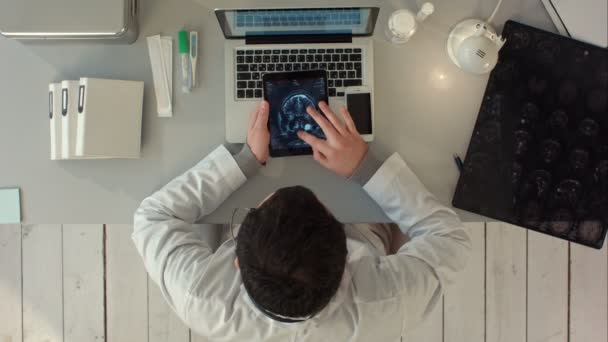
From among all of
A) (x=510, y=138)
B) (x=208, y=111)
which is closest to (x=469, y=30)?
(x=510, y=138)

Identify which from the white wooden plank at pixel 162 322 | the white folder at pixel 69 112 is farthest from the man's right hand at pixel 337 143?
the white wooden plank at pixel 162 322

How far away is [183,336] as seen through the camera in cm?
142

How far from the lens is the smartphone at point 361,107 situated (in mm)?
859

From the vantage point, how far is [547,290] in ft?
4.70

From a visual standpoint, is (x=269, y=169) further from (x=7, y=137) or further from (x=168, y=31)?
(x=7, y=137)

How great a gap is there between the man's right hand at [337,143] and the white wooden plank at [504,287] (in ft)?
2.65

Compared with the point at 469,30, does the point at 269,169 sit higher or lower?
lower

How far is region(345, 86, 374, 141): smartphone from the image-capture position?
859mm

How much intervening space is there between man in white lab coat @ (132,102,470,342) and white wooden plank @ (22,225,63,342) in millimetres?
822

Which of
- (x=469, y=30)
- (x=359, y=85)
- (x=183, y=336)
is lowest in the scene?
(x=183, y=336)

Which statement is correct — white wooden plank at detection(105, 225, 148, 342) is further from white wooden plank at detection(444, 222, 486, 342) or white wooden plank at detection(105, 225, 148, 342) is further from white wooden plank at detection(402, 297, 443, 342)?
white wooden plank at detection(444, 222, 486, 342)

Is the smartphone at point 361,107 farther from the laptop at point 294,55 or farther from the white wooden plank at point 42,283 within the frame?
the white wooden plank at point 42,283

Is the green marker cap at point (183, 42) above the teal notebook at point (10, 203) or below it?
above

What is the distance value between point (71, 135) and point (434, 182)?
721 mm
